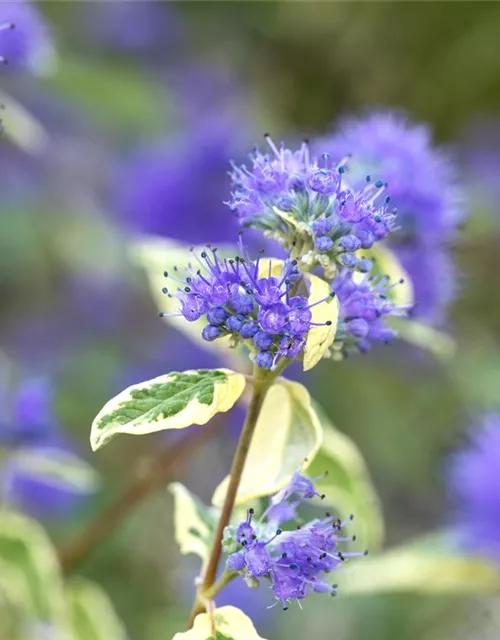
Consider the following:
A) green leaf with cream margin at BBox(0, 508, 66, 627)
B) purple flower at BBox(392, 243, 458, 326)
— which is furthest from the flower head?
green leaf with cream margin at BBox(0, 508, 66, 627)

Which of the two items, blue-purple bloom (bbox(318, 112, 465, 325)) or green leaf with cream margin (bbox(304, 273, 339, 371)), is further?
blue-purple bloom (bbox(318, 112, 465, 325))

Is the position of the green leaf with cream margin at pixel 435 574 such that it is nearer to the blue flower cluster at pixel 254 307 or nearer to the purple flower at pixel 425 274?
the purple flower at pixel 425 274

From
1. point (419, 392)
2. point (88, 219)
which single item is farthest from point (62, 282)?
point (419, 392)

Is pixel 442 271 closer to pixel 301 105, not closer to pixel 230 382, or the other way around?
pixel 230 382

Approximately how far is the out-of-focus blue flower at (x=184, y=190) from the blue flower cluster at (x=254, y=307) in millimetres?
1225

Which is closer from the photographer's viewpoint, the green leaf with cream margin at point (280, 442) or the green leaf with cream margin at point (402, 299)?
the green leaf with cream margin at point (280, 442)

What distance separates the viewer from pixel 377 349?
2.42m

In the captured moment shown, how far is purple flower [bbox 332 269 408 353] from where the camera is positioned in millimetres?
751

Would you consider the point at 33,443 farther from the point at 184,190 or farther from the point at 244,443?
the point at 184,190

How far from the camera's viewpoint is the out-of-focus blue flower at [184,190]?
206cm

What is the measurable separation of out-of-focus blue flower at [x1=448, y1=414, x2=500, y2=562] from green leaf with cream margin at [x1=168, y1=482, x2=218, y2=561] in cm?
48

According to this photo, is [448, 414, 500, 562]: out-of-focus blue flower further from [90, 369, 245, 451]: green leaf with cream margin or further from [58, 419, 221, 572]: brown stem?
[90, 369, 245, 451]: green leaf with cream margin

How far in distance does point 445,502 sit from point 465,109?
64.6 inches

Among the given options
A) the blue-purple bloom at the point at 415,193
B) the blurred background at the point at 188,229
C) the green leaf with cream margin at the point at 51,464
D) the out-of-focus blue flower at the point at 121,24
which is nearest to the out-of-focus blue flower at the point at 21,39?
the blurred background at the point at 188,229
